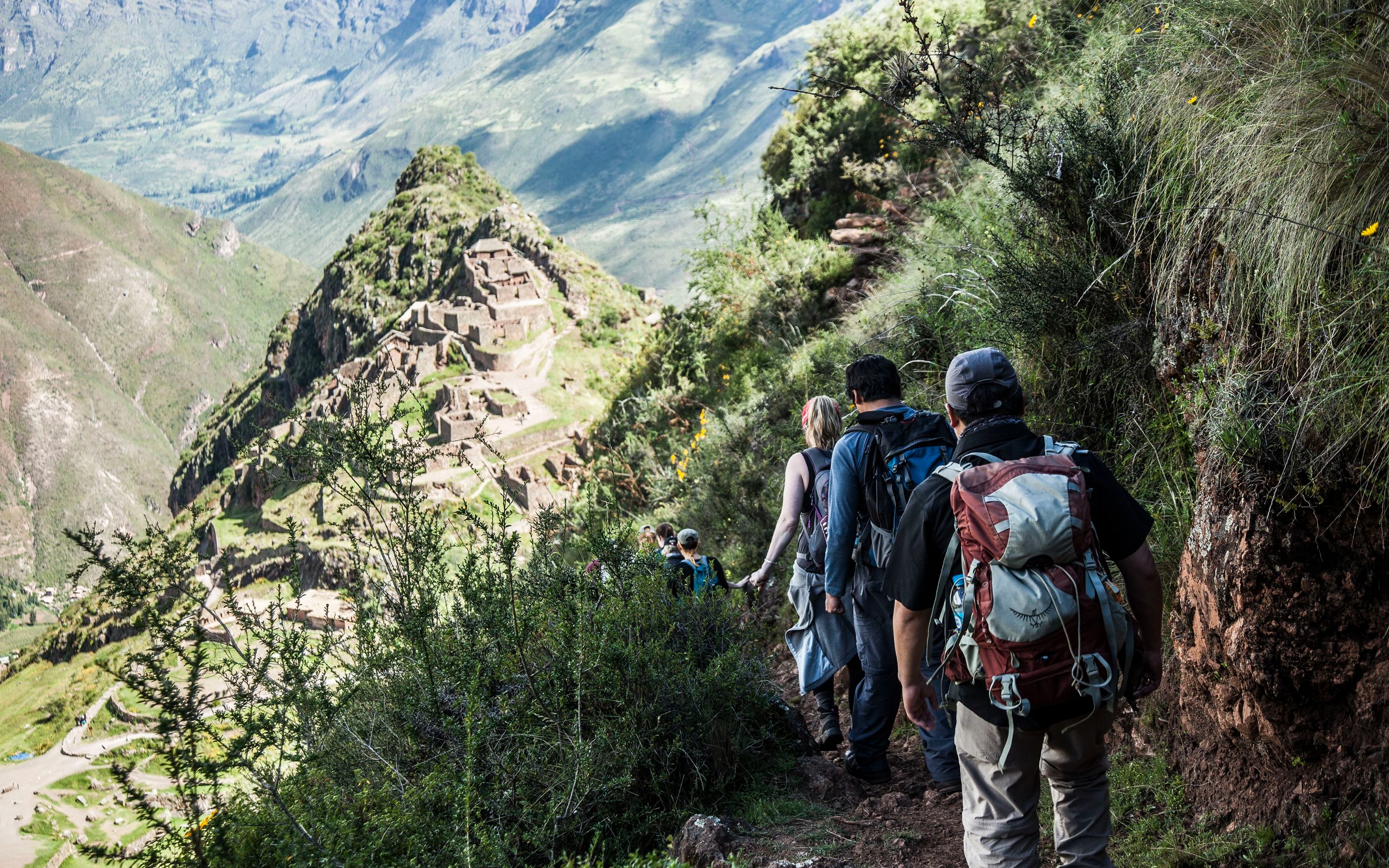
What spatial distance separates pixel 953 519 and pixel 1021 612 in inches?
11.5

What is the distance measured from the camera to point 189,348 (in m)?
176

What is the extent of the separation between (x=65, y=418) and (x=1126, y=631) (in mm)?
176630

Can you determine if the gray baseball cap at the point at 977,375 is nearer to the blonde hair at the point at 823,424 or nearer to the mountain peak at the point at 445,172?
the blonde hair at the point at 823,424

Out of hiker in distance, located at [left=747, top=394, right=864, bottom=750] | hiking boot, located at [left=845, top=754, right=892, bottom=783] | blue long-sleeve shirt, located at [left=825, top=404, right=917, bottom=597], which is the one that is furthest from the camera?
hiker in distance, located at [left=747, top=394, right=864, bottom=750]

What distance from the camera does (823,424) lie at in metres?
3.76

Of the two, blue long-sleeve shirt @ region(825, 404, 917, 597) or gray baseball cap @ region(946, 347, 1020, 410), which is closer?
gray baseball cap @ region(946, 347, 1020, 410)

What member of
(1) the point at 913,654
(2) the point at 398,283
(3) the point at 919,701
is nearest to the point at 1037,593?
(1) the point at 913,654

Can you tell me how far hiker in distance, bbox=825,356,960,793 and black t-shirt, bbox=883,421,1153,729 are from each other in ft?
2.86

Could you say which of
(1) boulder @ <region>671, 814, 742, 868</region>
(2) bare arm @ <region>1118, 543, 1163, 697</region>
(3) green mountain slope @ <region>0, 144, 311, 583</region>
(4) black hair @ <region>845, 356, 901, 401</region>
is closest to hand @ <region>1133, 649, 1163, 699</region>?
(2) bare arm @ <region>1118, 543, 1163, 697</region>

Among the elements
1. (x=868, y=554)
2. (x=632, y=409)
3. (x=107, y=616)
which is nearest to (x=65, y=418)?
(x=107, y=616)

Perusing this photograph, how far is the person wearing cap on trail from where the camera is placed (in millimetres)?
4320

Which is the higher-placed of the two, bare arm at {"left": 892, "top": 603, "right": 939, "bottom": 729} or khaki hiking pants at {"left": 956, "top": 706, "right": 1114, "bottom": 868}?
bare arm at {"left": 892, "top": 603, "right": 939, "bottom": 729}

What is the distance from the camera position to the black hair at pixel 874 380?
10.7 ft

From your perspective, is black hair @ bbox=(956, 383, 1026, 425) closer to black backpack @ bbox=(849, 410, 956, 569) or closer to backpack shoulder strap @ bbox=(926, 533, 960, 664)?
A: backpack shoulder strap @ bbox=(926, 533, 960, 664)
